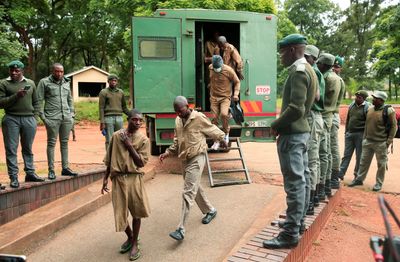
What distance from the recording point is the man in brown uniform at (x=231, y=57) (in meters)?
6.90

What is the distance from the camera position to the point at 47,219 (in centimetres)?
466

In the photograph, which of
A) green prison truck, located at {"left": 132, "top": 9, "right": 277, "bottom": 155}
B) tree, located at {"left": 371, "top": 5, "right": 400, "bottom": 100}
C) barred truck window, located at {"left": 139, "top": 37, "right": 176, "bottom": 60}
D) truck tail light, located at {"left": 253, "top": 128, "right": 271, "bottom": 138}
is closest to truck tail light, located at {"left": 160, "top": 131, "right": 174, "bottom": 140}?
green prison truck, located at {"left": 132, "top": 9, "right": 277, "bottom": 155}

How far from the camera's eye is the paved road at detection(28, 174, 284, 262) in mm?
3959

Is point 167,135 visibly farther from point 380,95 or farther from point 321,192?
point 380,95

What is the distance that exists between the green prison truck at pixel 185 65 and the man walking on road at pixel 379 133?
1756 mm

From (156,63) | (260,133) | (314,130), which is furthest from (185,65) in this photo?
(314,130)

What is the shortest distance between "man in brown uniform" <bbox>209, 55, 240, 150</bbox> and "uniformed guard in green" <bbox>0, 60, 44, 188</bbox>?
299 centimetres

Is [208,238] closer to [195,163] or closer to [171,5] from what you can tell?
[195,163]

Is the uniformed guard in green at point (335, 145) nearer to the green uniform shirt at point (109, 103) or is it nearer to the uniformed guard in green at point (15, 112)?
the green uniform shirt at point (109, 103)

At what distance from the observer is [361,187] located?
6.86m

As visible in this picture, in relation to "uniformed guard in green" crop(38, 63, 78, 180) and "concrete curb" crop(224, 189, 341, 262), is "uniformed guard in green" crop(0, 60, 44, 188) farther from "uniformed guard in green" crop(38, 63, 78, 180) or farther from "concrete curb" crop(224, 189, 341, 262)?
"concrete curb" crop(224, 189, 341, 262)

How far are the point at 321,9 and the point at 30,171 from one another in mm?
44902

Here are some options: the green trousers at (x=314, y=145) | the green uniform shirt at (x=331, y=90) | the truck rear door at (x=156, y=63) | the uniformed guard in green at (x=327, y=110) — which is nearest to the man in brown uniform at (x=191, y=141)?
the green trousers at (x=314, y=145)

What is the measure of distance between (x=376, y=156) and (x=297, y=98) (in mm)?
4371
